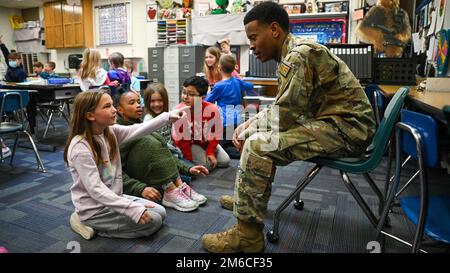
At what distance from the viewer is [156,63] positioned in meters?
6.62

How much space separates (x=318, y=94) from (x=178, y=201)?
3.43ft

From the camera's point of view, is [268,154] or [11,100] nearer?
[268,154]

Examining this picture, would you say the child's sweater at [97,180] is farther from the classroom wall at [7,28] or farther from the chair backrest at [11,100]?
the classroom wall at [7,28]

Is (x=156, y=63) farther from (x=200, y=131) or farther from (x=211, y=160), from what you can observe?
(x=211, y=160)

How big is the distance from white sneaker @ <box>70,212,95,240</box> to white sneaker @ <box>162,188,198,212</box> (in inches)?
19.5

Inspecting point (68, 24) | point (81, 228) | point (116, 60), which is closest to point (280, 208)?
point (81, 228)

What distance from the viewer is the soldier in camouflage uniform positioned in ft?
4.18

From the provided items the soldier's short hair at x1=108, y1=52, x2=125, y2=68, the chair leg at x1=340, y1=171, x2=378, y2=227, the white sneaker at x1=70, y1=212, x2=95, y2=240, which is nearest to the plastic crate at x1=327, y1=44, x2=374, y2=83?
the chair leg at x1=340, y1=171, x2=378, y2=227

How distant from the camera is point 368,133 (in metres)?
1.36

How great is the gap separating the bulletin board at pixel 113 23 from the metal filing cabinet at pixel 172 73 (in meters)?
1.61

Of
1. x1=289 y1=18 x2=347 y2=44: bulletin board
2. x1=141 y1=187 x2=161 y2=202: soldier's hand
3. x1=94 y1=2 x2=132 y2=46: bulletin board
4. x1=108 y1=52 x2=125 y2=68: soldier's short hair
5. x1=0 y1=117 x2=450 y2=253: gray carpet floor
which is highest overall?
x1=94 y1=2 x2=132 y2=46: bulletin board

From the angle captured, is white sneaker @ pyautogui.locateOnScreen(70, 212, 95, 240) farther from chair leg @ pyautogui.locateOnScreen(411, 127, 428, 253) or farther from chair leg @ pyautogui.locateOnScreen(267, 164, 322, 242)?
chair leg @ pyautogui.locateOnScreen(411, 127, 428, 253)

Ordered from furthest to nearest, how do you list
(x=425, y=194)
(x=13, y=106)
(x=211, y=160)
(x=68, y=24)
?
(x=68, y=24)
(x=13, y=106)
(x=211, y=160)
(x=425, y=194)
